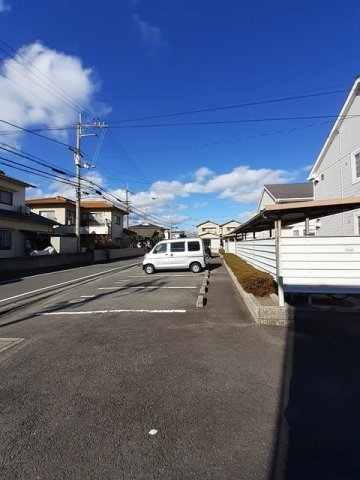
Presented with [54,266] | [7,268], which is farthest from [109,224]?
[7,268]

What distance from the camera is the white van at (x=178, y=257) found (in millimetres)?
18656

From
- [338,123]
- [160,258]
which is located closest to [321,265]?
[338,123]

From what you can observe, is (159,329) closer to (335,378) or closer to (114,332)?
(114,332)

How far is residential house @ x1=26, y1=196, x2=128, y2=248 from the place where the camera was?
4150cm

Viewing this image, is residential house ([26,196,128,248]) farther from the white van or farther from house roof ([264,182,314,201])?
the white van

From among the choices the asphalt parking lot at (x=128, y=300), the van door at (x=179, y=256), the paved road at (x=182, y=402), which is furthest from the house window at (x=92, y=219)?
the paved road at (x=182, y=402)

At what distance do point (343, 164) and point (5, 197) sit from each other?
2509cm

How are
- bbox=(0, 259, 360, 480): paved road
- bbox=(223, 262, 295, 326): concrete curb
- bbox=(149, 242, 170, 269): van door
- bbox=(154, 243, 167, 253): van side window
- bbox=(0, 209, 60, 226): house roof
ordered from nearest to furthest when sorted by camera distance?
1. bbox=(0, 259, 360, 480): paved road
2. bbox=(223, 262, 295, 326): concrete curb
3. bbox=(149, 242, 170, 269): van door
4. bbox=(154, 243, 167, 253): van side window
5. bbox=(0, 209, 60, 226): house roof

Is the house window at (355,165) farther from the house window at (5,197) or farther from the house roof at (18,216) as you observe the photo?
the house window at (5,197)

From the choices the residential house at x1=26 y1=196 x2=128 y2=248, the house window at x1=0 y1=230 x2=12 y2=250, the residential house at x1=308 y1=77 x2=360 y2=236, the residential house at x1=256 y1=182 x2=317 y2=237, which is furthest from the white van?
the residential house at x1=26 y1=196 x2=128 y2=248

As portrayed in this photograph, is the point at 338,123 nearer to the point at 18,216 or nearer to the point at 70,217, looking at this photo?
the point at 18,216

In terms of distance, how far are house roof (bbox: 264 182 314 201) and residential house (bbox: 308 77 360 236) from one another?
5470mm

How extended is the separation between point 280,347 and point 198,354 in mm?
1334

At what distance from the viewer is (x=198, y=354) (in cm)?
518
